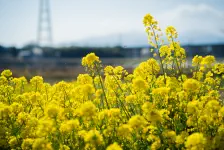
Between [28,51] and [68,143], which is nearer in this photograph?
[68,143]

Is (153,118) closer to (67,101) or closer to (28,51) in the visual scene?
(67,101)

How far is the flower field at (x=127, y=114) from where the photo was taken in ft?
12.4

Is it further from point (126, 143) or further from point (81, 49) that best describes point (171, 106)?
point (81, 49)

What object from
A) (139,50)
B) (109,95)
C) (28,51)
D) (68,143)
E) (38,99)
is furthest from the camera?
(28,51)

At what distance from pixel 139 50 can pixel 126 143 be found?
2534 inches

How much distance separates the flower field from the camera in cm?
378

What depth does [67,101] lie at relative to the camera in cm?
564

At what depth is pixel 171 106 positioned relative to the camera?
15.5 feet

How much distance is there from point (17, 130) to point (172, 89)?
2.09 m

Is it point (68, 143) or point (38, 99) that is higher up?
point (38, 99)

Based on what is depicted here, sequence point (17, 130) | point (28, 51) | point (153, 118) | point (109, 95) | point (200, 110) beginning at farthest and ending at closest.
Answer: point (28, 51) < point (109, 95) < point (17, 130) < point (200, 110) < point (153, 118)

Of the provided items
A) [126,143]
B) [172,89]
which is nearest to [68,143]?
[126,143]

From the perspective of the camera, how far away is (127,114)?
5.17 meters

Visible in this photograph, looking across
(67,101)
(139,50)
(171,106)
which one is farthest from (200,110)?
(139,50)
